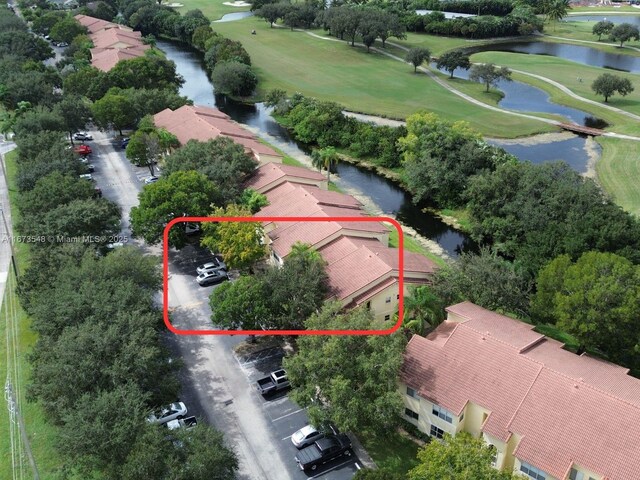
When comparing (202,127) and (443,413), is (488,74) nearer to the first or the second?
(202,127)

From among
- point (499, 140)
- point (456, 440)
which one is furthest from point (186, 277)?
point (499, 140)

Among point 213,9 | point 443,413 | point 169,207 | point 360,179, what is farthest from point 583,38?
point 443,413

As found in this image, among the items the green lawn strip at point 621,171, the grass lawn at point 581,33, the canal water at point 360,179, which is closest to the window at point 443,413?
the canal water at point 360,179

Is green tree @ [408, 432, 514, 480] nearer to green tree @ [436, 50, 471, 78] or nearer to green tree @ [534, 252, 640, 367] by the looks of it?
green tree @ [534, 252, 640, 367]

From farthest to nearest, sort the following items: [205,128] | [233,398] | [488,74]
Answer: [488,74] < [205,128] < [233,398]

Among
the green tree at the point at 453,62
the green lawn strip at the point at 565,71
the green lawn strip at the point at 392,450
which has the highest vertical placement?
the green tree at the point at 453,62

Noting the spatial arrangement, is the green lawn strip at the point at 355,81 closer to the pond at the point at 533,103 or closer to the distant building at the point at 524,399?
the pond at the point at 533,103

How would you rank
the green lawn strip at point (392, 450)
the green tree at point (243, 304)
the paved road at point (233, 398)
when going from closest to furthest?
the paved road at point (233, 398), the green lawn strip at point (392, 450), the green tree at point (243, 304)
